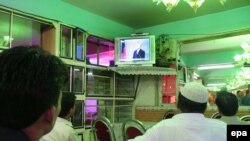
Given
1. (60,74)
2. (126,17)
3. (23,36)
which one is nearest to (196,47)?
(126,17)

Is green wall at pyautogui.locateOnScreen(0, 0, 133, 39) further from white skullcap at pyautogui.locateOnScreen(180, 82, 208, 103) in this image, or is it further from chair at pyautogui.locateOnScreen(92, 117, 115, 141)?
white skullcap at pyautogui.locateOnScreen(180, 82, 208, 103)

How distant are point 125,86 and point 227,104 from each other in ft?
11.2

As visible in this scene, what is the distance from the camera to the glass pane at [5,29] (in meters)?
3.45

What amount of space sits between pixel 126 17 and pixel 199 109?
371cm

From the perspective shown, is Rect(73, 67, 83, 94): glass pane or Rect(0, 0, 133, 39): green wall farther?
Rect(73, 67, 83, 94): glass pane

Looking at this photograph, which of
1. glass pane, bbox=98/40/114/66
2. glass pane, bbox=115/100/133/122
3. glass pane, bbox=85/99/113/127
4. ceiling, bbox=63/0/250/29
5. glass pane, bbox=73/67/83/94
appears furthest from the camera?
glass pane, bbox=115/100/133/122

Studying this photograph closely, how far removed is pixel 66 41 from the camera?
14.0 ft

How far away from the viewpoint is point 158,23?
5664 millimetres

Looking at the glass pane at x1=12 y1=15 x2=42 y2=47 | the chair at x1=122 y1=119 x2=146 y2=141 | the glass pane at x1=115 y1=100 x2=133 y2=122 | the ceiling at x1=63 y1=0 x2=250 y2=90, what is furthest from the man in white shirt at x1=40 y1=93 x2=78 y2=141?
the glass pane at x1=115 y1=100 x2=133 y2=122

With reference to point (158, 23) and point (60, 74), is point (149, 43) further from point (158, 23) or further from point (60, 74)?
point (60, 74)

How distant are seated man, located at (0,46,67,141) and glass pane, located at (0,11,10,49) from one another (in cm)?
300

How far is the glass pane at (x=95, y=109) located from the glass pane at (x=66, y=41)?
3.03 ft

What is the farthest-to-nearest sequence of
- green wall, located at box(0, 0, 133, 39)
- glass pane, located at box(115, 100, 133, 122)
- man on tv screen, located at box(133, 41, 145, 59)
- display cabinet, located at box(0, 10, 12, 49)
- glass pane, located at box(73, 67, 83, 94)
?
glass pane, located at box(115, 100, 133, 122), man on tv screen, located at box(133, 41, 145, 59), glass pane, located at box(73, 67, 83, 94), green wall, located at box(0, 0, 133, 39), display cabinet, located at box(0, 10, 12, 49)

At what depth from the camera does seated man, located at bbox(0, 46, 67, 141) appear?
2.10 ft
